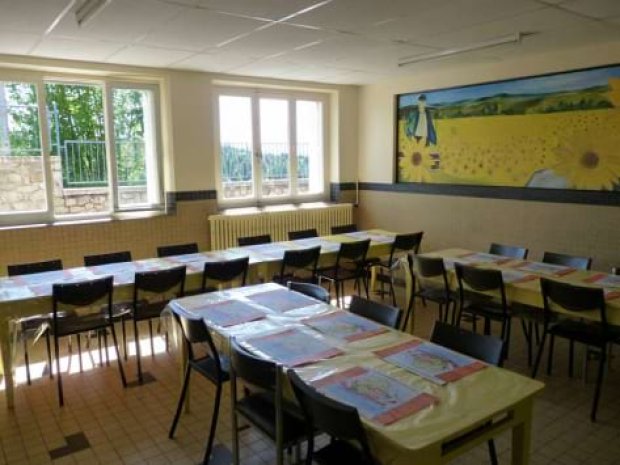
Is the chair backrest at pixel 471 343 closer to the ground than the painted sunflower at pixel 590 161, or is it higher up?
closer to the ground

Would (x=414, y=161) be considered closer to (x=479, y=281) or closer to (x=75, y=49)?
(x=479, y=281)

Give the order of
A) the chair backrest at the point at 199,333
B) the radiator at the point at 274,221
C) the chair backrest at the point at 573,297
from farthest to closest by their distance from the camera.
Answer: the radiator at the point at 274,221 < the chair backrest at the point at 573,297 < the chair backrest at the point at 199,333

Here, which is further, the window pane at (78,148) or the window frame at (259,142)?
the window frame at (259,142)

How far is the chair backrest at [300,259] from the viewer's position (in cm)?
445

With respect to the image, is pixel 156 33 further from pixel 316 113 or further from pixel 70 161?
pixel 316 113

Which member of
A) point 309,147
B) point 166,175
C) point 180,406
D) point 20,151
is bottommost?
point 180,406

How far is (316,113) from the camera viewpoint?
24.1 feet

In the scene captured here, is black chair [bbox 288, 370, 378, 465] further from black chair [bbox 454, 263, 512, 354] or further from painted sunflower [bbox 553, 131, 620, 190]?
painted sunflower [bbox 553, 131, 620, 190]

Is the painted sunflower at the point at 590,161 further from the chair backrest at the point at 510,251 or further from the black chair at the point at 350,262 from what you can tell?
the black chair at the point at 350,262

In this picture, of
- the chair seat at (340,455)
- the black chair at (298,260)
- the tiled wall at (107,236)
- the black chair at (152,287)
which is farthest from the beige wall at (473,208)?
the chair seat at (340,455)

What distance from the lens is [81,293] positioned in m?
3.40

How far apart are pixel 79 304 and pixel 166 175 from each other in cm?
276

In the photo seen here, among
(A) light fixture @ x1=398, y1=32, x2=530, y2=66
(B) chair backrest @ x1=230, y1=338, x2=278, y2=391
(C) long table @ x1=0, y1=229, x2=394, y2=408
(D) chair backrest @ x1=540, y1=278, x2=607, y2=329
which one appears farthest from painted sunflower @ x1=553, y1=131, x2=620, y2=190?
(B) chair backrest @ x1=230, y1=338, x2=278, y2=391

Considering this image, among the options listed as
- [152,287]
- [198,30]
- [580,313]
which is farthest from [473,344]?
[198,30]
